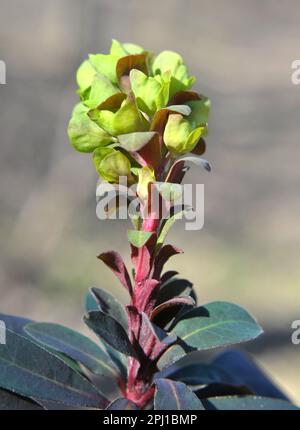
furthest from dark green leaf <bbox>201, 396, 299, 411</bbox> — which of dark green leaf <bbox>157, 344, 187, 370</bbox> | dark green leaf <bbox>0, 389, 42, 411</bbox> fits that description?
dark green leaf <bbox>0, 389, 42, 411</bbox>

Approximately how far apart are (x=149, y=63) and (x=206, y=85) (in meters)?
6.35

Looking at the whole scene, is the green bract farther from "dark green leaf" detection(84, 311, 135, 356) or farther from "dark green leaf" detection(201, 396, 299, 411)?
"dark green leaf" detection(201, 396, 299, 411)

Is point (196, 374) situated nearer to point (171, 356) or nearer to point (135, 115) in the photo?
point (171, 356)

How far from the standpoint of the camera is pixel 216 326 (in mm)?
916

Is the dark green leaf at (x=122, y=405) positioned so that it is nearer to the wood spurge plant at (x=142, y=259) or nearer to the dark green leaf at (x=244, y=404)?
the wood spurge plant at (x=142, y=259)

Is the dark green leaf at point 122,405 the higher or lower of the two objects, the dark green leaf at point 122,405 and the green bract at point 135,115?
the lower

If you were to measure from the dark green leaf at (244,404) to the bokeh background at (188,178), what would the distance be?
7.05ft

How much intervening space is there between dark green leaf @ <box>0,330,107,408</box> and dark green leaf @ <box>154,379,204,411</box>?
12 centimetres

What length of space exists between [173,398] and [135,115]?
1.21 feet

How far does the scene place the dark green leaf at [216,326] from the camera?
2.92 feet

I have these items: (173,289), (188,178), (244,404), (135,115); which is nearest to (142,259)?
(173,289)

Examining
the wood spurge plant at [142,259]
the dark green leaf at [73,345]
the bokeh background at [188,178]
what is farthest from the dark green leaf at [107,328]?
the bokeh background at [188,178]

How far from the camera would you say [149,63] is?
92 cm
